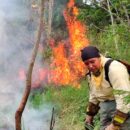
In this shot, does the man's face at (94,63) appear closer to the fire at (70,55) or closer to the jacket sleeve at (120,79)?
the jacket sleeve at (120,79)

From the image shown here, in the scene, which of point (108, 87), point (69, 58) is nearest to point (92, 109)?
point (108, 87)

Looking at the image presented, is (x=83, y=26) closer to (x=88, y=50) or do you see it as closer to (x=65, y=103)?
(x=65, y=103)

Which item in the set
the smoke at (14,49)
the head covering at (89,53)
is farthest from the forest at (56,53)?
the head covering at (89,53)

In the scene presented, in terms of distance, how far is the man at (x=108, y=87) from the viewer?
4.59m

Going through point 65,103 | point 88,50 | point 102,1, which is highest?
point 102,1

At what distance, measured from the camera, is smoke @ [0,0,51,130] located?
34.9ft

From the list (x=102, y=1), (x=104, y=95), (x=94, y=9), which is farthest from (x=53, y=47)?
(x=104, y=95)

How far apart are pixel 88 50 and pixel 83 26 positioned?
382 inches

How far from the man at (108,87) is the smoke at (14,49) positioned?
453 cm

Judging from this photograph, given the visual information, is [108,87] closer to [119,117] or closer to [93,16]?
[119,117]

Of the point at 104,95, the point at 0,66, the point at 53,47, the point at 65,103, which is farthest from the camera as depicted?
the point at 53,47

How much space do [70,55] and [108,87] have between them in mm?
8604

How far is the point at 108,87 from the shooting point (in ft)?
16.1

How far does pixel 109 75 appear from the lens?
4.68m
